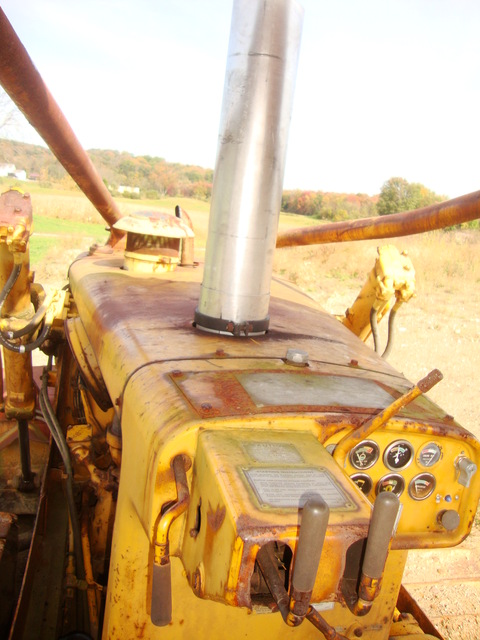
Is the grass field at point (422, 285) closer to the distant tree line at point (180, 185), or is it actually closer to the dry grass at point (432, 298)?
the dry grass at point (432, 298)

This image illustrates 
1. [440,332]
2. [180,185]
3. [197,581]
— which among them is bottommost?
[440,332]

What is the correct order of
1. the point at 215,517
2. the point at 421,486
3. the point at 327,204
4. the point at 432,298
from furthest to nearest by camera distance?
the point at 327,204 → the point at 432,298 → the point at 421,486 → the point at 215,517

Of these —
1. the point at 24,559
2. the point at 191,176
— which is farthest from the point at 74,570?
the point at 191,176

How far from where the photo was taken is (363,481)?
193 centimetres

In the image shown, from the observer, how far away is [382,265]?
3844 mm

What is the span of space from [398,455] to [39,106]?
2290mm

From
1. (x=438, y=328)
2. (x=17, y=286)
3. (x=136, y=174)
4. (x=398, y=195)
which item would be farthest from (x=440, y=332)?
(x=136, y=174)

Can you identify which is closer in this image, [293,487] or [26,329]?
[293,487]

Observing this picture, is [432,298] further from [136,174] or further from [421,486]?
[136,174]

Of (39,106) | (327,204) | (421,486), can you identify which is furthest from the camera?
(327,204)

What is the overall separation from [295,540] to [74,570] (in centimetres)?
207

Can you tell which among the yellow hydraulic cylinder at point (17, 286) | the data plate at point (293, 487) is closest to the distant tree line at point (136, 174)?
the yellow hydraulic cylinder at point (17, 286)

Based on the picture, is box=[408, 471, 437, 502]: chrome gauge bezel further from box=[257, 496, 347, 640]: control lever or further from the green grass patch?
the green grass patch

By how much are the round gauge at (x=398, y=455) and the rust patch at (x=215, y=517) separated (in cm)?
74
